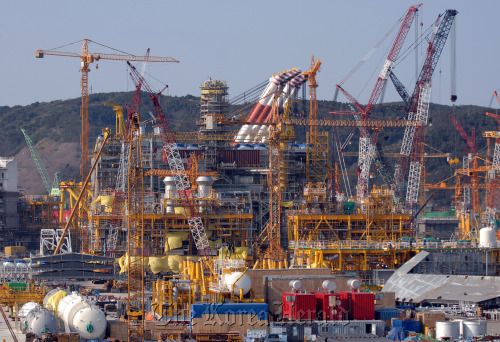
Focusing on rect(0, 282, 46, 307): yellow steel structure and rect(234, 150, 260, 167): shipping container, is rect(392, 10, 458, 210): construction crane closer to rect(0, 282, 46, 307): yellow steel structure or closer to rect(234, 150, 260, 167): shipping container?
rect(234, 150, 260, 167): shipping container

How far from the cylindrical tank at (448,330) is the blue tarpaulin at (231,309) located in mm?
10766

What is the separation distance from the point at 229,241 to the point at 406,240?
19.0m

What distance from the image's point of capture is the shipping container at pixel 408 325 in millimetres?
72000

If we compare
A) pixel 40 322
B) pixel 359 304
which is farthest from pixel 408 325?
pixel 40 322

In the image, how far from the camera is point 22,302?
90375 millimetres

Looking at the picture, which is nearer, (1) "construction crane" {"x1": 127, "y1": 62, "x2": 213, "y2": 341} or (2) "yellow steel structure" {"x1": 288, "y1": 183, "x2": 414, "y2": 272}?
(1) "construction crane" {"x1": 127, "y1": 62, "x2": 213, "y2": 341}

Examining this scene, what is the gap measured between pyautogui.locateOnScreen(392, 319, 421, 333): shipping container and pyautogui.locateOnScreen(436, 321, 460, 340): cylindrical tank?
3.88m

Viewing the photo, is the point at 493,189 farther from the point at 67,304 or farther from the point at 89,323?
the point at 89,323

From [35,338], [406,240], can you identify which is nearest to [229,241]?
[406,240]

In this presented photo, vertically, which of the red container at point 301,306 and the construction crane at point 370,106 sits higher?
the construction crane at point 370,106

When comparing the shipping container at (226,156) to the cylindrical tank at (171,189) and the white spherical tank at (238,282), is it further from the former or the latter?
the white spherical tank at (238,282)

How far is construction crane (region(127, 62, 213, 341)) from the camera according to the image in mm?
77375

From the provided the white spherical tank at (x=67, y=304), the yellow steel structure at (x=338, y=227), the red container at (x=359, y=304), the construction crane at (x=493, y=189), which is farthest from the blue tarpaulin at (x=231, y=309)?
the construction crane at (x=493, y=189)

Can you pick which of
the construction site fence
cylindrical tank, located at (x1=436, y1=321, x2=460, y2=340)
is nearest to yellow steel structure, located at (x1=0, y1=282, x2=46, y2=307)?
the construction site fence
